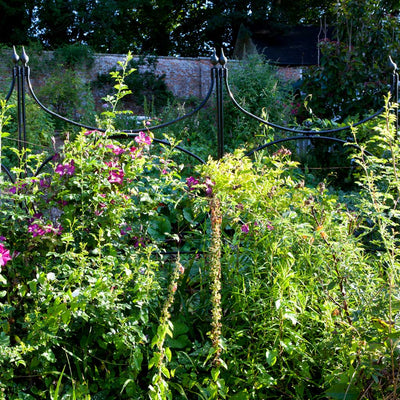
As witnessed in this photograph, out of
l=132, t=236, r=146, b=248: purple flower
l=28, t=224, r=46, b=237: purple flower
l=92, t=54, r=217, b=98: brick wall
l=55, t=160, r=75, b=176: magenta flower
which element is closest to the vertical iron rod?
l=132, t=236, r=146, b=248: purple flower

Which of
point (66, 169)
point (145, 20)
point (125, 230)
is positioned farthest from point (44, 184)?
point (145, 20)

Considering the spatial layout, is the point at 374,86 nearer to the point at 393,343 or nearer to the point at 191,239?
the point at 191,239

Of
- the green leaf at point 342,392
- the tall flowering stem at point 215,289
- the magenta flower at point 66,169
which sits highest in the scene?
the magenta flower at point 66,169

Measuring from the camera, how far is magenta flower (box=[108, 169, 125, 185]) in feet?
7.45

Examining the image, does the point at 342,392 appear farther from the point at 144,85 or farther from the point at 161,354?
the point at 144,85

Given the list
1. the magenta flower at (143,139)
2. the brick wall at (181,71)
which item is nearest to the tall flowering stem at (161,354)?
the magenta flower at (143,139)

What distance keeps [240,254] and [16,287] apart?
97 cm

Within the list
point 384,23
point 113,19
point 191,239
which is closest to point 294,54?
point 113,19

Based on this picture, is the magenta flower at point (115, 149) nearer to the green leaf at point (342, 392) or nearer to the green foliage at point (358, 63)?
the green leaf at point (342, 392)

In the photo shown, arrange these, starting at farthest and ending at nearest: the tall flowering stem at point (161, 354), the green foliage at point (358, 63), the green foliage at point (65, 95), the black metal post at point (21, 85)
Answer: the green foliage at point (65, 95), the green foliage at point (358, 63), the black metal post at point (21, 85), the tall flowering stem at point (161, 354)

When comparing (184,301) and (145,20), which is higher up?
(145,20)

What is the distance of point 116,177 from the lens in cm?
229

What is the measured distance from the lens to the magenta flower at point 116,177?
2.27 meters

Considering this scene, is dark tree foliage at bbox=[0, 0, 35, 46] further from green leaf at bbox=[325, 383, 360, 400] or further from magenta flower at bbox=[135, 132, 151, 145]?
green leaf at bbox=[325, 383, 360, 400]
